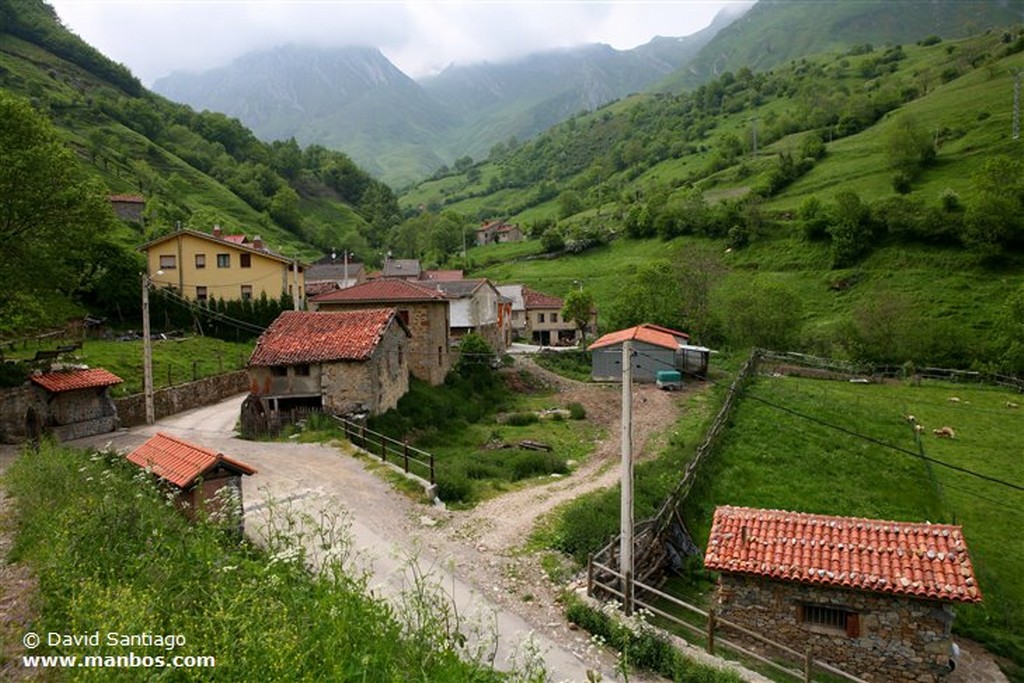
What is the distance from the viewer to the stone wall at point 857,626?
1240 cm

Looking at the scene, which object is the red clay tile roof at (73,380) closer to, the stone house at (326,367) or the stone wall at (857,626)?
the stone house at (326,367)

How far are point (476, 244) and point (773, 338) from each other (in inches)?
3139

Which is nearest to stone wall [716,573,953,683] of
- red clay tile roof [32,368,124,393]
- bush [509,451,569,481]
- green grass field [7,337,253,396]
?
bush [509,451,569,481]

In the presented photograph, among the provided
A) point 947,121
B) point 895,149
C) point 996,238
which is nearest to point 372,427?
point 996,238

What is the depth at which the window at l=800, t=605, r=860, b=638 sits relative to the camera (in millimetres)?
12977

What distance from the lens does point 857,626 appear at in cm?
1295

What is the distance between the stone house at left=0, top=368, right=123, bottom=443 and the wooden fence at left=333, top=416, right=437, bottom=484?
31.0ft

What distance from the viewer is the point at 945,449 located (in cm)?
2745

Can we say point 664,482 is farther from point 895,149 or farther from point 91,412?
point 895,149

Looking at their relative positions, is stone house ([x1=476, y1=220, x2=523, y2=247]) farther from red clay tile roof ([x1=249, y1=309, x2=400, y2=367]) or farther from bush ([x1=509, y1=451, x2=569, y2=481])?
bush ([x1=509, y1=451, x2=569, y2=481])

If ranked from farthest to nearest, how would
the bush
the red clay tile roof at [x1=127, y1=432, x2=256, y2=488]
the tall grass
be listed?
the bush → the red clay tile roof at [x1=127, y1=432, x2=256, y2=488] → the tall grass

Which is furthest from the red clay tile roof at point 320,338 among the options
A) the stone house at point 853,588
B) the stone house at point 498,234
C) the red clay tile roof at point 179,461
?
the stone house at point 498,234

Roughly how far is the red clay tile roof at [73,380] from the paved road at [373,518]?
2134 millimetres

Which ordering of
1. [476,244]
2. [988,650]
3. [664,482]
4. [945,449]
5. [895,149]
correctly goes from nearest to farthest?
[988,650]
[664,482]
[945,449]
[895,149]
[476,244]
